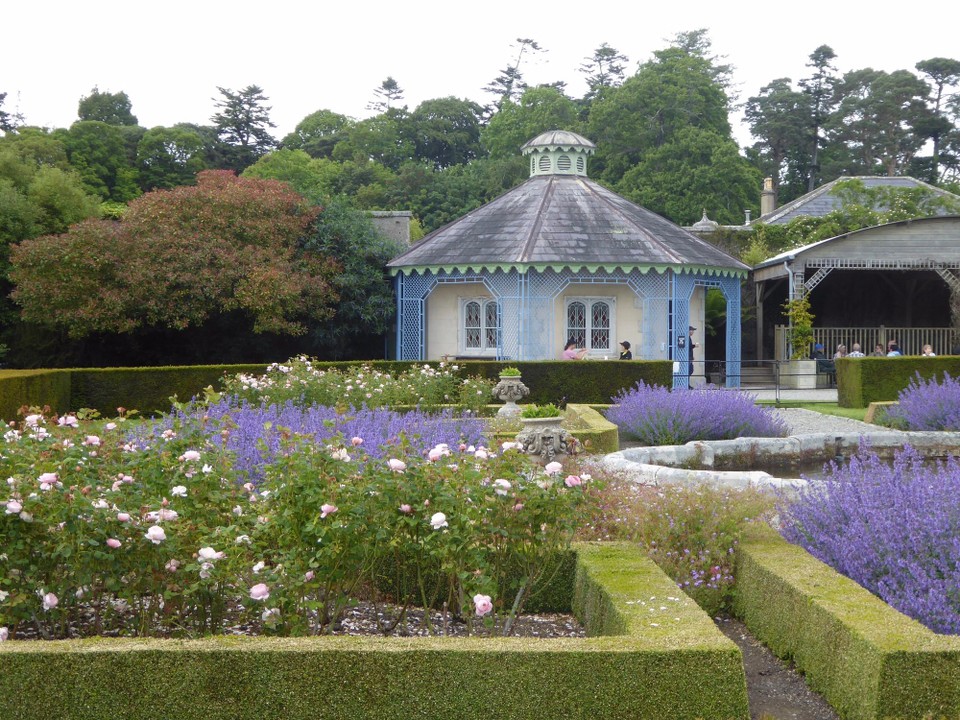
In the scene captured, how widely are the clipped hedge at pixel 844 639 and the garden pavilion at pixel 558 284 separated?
17285 millimetres

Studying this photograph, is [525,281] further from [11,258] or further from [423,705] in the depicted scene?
[423,705]

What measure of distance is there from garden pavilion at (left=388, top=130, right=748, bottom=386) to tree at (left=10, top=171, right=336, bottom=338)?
3564mm

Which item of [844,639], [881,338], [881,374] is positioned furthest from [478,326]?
[844,639]

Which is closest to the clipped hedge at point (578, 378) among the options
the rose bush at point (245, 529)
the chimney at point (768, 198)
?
the rose bush at point (245, 529)

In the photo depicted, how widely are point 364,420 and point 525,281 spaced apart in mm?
15079

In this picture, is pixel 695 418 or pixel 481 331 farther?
pixel 481 331

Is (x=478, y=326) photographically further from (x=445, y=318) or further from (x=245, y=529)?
(x=245, y=529)

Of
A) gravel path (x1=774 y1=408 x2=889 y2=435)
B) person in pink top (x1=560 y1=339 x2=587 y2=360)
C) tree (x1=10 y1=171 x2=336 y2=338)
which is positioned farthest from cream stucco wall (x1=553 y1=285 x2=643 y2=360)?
gravel path (x1=774 y1=408 x2=889 y2=435)

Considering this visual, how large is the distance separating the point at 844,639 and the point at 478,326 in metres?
21.8

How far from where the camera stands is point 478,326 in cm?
2617

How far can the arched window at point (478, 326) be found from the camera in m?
25.8

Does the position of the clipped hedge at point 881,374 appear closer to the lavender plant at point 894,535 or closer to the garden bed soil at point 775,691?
the lavender plant at point 894,535

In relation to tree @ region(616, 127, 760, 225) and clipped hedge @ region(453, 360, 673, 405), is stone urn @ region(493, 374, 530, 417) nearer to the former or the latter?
clipped hedge @ region(453, 360, 673, 405)

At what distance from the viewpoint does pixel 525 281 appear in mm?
24484
